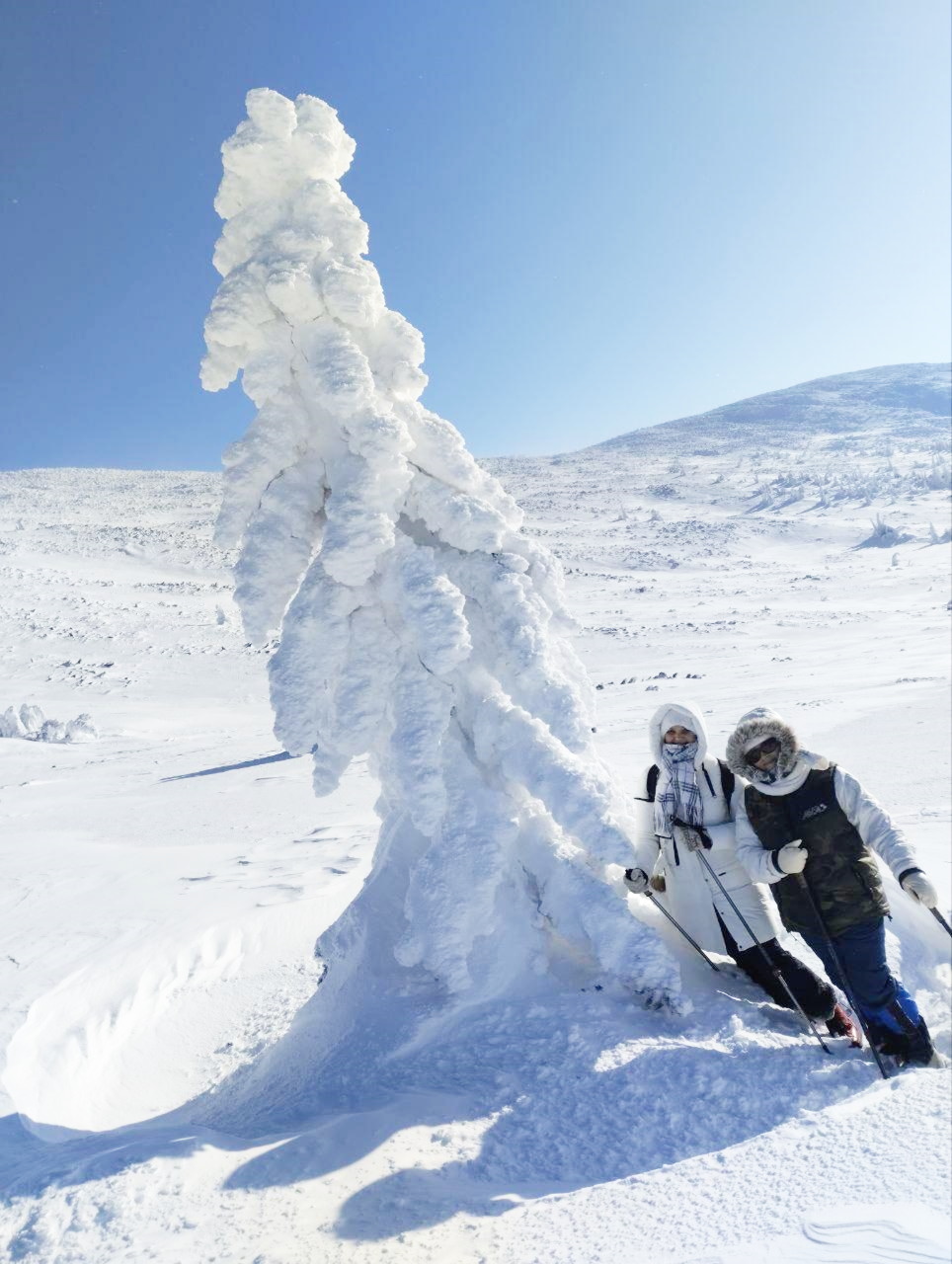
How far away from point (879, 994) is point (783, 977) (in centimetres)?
54

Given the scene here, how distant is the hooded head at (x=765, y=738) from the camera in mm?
3291

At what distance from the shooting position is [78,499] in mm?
64438

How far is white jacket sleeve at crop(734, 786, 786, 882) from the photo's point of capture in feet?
11.1

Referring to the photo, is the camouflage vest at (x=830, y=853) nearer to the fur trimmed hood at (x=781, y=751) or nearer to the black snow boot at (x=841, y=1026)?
the fur trimmed hood at (x=781, y=751)

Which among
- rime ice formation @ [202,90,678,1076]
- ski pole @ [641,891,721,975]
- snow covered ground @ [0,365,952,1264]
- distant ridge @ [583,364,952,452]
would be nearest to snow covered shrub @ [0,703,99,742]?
snow covered ground @ [0,365,952,1264]

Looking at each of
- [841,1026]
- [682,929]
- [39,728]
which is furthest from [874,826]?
[39,728]

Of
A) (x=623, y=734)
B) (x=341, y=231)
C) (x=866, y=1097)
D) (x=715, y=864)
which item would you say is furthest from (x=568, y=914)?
(x=623, y=734)

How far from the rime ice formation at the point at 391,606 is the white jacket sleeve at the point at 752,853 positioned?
78cm

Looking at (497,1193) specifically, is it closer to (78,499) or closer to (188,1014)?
(188,1014)

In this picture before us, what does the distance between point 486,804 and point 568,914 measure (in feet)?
2.54

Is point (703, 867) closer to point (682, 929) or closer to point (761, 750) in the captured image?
point (682, 929)

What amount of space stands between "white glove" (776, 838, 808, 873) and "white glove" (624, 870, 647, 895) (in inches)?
34.5

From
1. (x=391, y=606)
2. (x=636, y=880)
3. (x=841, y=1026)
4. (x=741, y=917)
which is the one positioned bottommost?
(x=841, y=1026)

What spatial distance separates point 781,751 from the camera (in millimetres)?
3318
